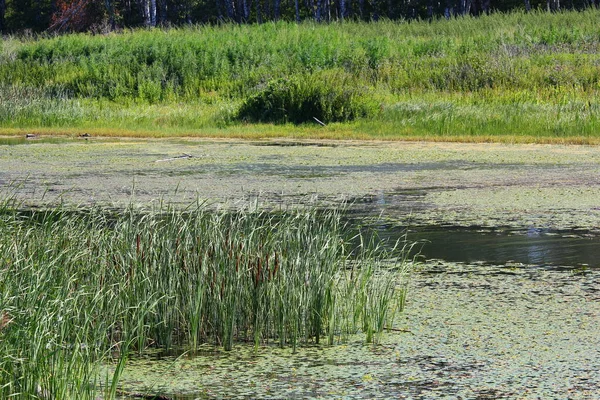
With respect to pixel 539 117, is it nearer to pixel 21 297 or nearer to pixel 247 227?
pixel 247 227

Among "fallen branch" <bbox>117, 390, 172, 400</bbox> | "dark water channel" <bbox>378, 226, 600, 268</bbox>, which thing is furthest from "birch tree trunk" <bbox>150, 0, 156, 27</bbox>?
"fallen branch" <bbox>117, 390, 172, 400</bbox>

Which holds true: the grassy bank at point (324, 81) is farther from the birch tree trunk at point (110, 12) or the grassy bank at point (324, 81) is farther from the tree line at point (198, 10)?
the birch tree trunk at point (110, 12)

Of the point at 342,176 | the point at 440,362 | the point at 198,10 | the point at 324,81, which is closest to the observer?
the point at 440,362

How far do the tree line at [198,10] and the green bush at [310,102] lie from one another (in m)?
22.2

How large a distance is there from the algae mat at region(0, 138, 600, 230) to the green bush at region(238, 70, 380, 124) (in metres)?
2.20

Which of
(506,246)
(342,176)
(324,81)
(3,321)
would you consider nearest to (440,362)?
(3,321)

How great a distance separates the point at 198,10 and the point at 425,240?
50.5m

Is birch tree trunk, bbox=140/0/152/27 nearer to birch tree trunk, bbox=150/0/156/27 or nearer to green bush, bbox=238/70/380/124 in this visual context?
birch tree trunk, bbox=150/0/156/27

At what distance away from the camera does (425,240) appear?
8.59 meters

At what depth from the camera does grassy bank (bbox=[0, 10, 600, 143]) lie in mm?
18828

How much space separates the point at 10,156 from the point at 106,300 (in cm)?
1082

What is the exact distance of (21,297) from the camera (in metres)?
4.88

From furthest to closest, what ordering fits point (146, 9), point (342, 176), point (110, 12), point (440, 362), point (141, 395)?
point (110, 12)
point (146, 9)
point (342, 176)
point (440, 362)
point (141, 395)

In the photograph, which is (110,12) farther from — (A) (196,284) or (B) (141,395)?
(B) (141,395)
